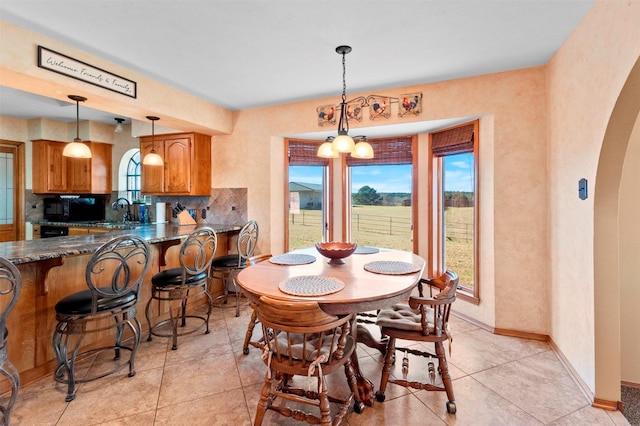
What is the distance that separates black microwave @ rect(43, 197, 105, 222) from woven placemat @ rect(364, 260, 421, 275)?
5.12 meters

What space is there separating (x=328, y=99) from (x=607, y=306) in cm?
318

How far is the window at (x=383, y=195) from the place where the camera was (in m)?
4.02

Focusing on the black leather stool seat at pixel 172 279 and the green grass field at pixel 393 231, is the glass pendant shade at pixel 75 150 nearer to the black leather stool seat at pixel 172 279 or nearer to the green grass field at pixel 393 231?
the black leather stool seat at pixel 172 279

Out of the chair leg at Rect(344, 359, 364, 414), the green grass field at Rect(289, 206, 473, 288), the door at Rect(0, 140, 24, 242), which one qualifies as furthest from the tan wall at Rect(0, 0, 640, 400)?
the door at Rect(0, 140, 24, 242)

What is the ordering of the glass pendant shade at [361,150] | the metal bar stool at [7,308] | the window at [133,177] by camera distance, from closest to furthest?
the metal bar stool at [7,308] → the glass pendant shade at [361,150] → the window at [133,177]

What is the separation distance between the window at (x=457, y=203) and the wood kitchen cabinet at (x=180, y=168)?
3.10m

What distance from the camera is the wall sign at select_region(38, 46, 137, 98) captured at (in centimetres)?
231

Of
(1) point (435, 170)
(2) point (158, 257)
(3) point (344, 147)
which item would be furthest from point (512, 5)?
Result: (2) point (158, 257)

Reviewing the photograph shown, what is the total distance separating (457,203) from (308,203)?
196 centimetres

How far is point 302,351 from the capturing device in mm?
1653

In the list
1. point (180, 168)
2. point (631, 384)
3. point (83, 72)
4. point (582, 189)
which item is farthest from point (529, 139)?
point (180, 168)

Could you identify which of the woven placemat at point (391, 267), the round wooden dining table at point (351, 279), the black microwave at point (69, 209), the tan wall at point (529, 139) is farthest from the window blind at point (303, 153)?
the black microwave at point (69, 209)

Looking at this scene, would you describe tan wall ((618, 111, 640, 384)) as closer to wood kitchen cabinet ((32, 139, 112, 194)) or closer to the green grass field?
the green grass field

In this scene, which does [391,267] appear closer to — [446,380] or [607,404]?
[446,380]
